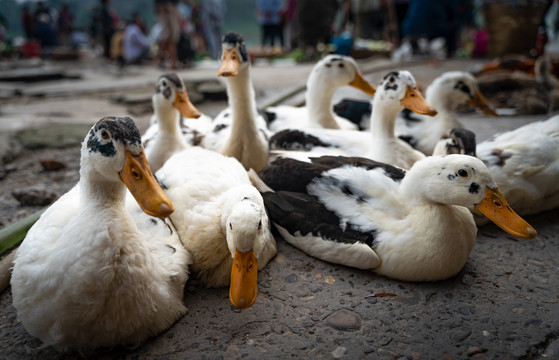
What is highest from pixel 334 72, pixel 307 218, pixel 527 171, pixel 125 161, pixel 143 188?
pixel 334 72

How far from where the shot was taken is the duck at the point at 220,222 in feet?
6.45

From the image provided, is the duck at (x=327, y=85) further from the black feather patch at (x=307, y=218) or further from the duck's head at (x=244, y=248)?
the duck's head at (x=244, y=248)

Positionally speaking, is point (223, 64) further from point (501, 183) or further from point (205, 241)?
point (501, 183)

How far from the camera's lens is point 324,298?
221 centimetres

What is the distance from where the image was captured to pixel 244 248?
1969 mm

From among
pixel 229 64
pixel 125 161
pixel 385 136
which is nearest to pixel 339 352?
pixel 125 161

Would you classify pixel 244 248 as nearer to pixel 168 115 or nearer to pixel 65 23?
pixel 168 115

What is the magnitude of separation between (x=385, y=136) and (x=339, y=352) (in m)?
1.90

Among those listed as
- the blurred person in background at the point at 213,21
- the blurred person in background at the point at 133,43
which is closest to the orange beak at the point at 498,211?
the blurred person in background at the point at 213,21

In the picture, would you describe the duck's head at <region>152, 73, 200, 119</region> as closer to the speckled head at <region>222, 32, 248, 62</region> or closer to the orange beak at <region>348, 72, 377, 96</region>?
the speckled head at <region>222, 32, 248, 62</region>

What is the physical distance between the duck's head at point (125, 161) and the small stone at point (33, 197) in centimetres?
179

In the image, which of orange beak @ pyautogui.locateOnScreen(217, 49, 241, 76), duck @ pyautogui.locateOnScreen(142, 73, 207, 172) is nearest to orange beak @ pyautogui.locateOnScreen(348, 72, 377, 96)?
orange beak @ pyautogui.locateOnScreen(217, 49, 241, 76)

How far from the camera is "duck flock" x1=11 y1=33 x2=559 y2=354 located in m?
1.73

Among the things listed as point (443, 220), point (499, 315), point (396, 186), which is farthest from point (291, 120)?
point (499, 315)
